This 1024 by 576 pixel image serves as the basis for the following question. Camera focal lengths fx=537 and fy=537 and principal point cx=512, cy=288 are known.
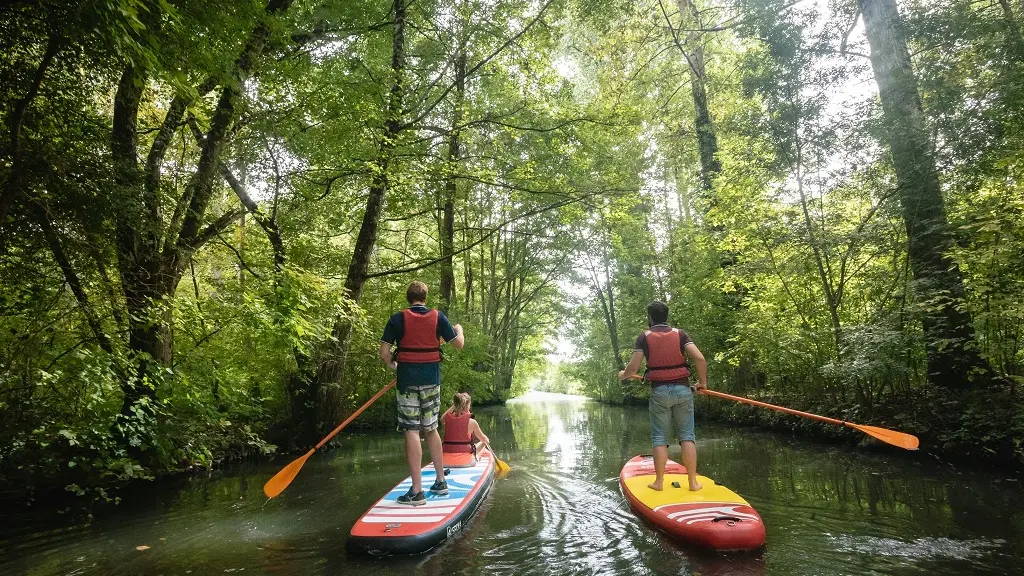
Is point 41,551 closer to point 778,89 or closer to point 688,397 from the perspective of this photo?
point 688,397

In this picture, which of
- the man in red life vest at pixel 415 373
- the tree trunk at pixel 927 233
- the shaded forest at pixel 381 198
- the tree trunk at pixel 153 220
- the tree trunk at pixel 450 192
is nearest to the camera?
the man in red life vest at pixel 415 373

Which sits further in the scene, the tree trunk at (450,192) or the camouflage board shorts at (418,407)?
the tree trunk at (450,192)

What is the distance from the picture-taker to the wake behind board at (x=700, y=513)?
401 centimetres

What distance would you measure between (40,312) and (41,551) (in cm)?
247

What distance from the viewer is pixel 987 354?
261 inches

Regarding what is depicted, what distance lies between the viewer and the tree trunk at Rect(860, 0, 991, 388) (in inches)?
284

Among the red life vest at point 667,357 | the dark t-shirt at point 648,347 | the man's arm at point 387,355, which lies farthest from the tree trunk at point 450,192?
the red life vest at point 667,357


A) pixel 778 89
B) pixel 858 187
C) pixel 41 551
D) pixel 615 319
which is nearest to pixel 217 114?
pixel 41 551

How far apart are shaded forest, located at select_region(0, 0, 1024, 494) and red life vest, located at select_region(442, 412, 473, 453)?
245 centimetres

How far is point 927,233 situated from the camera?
7.38m

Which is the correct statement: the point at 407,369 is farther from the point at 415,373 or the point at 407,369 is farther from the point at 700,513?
the point at 700,513

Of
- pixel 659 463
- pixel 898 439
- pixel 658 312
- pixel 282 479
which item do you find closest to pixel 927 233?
pixel 898 439

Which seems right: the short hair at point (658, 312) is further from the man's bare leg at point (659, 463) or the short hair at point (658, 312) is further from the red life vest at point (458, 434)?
the red life vest at point (458, 434)

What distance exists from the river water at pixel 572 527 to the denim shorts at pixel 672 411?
86 cm
